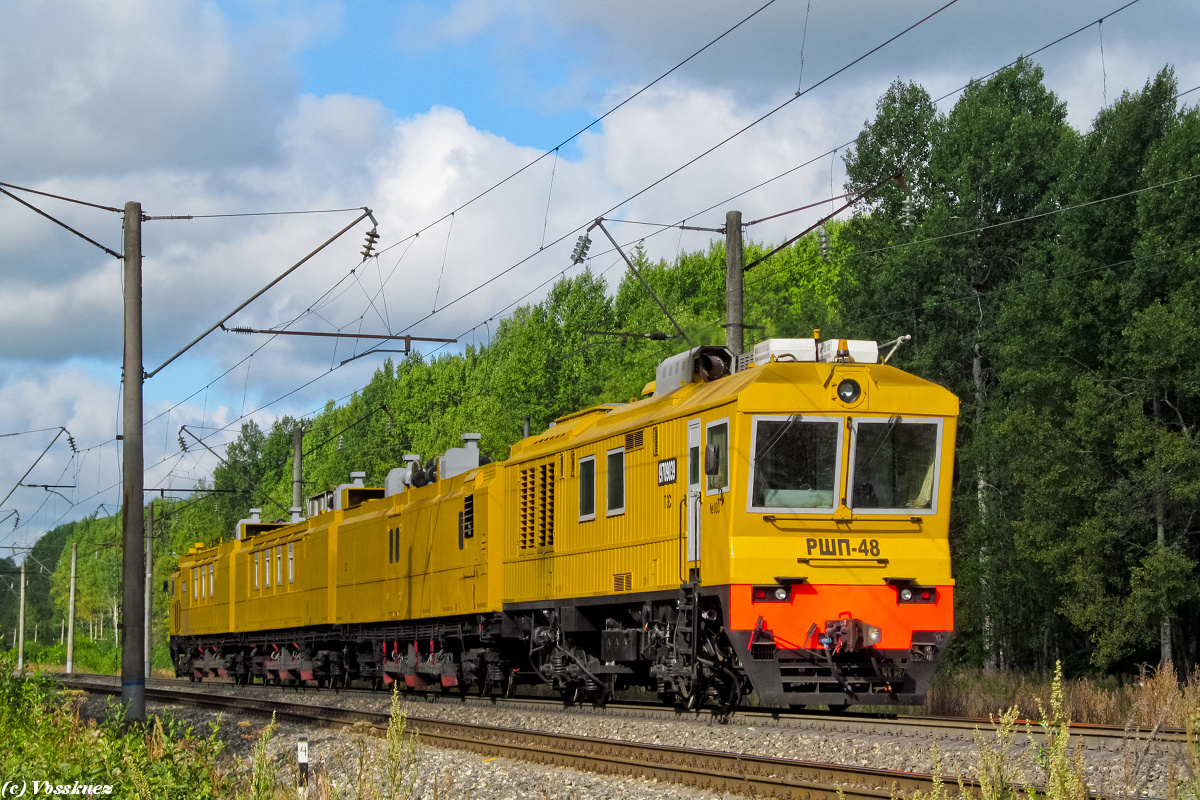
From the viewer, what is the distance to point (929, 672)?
13.6 metres

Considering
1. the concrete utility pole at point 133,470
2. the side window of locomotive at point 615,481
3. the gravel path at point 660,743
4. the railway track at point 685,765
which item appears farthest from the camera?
the concrete utility pole at point 133,470

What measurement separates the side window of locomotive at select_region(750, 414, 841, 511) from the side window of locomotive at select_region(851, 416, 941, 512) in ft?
0.86

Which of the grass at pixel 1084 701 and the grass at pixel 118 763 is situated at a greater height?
the grass at pixel 118 763

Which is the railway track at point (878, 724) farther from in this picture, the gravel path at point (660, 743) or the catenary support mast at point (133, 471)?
the catenary support mast at point (133, 471)

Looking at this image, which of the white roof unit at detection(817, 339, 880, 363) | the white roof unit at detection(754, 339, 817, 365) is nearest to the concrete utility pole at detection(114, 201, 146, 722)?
the white roof unit at detection(754, 339, 817, 365)

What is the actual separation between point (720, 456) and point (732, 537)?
95 cm

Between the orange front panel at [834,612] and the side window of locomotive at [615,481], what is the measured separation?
3101mm

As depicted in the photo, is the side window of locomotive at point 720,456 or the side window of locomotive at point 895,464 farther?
the side window of locomotive at point 895,464

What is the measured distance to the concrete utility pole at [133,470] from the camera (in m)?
16.5

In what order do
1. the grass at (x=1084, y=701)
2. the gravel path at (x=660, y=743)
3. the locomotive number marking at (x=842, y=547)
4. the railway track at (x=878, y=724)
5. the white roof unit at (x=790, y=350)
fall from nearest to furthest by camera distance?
the gravel path at (x=660, y=743), the railway track at (x=878, y=724), the locomotive number marking at (x=842, y=547), the grass at (x=1084, y=701), the white roof unit at (x=790, y=350)

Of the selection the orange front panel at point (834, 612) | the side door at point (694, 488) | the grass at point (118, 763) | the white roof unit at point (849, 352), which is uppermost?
the white roof unit at point (849, 352)

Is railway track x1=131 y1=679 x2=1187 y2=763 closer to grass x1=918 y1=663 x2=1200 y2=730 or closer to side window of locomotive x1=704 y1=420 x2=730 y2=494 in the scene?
grass x1=918 y1=663 x2=1200 y2=730

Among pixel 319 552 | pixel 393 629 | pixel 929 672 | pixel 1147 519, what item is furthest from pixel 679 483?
pixel 1147 519

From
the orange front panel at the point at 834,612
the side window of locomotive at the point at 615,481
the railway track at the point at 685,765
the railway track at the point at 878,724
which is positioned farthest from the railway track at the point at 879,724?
the side window of locomotive at the point at 615,481
